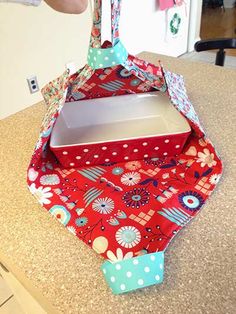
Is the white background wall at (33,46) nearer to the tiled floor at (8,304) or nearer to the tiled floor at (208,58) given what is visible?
the tiled floor at (8,304)

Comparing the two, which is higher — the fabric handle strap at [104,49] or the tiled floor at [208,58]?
the fabric handle strap at [104,49]

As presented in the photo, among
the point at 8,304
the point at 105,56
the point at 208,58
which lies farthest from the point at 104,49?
the point at 208,58

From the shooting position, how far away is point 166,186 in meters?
0.52

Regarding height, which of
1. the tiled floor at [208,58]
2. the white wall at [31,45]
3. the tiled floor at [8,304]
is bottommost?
the tiled floor at [8,304]

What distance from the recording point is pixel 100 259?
0.43m

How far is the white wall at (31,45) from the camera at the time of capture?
1570 millimetres

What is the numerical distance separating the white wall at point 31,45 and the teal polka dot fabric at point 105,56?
125cm

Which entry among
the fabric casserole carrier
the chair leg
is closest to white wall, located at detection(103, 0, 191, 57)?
the chair leg

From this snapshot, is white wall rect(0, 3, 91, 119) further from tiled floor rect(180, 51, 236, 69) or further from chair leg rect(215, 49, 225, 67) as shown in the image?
tiled floor rect(180, 51, 236, 69)

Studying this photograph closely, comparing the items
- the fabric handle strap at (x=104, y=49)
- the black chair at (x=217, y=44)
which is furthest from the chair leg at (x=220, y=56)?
the fabric handle strap at (x=104, y=49)

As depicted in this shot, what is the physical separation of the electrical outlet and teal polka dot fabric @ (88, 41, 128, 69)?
4.46 feet

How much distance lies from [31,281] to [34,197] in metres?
0.17

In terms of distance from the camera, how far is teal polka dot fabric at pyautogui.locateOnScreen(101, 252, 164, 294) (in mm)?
378

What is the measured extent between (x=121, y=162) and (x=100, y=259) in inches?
8.7
